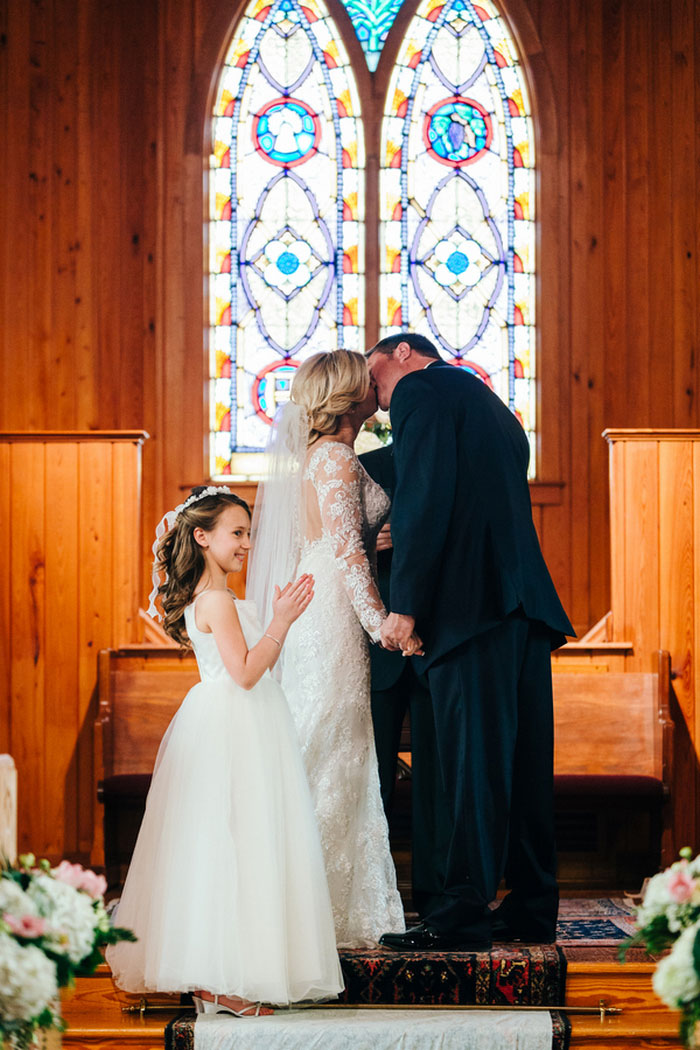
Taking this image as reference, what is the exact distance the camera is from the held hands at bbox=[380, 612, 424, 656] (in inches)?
141

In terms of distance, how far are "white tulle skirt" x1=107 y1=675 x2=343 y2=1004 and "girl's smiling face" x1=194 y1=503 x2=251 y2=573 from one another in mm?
329

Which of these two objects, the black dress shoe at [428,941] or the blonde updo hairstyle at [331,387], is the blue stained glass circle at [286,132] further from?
the black dress shoe at [428,941]

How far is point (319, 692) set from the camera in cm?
374

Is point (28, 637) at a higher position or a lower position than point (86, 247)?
lower

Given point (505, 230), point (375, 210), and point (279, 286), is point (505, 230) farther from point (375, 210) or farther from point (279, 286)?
point (279, 286)

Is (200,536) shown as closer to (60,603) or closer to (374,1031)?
(374,1031)

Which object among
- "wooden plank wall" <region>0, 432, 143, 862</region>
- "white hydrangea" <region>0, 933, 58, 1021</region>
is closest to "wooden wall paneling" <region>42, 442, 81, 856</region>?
"wooden plank wall" <region>0, 432, 143, 862</region>

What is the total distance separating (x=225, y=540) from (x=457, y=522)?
656 millimetres

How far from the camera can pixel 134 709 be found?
5.54m

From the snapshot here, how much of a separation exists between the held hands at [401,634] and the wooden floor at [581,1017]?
38.4 inches

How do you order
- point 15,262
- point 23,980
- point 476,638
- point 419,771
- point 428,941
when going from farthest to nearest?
1. point 15,262
2. point 419,771
3. point 476,638
4. point 428,941
5. point 23,980

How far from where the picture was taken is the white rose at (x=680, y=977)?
2.28m

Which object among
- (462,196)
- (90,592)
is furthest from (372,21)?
(90,592)

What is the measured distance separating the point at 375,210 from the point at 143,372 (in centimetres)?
167
